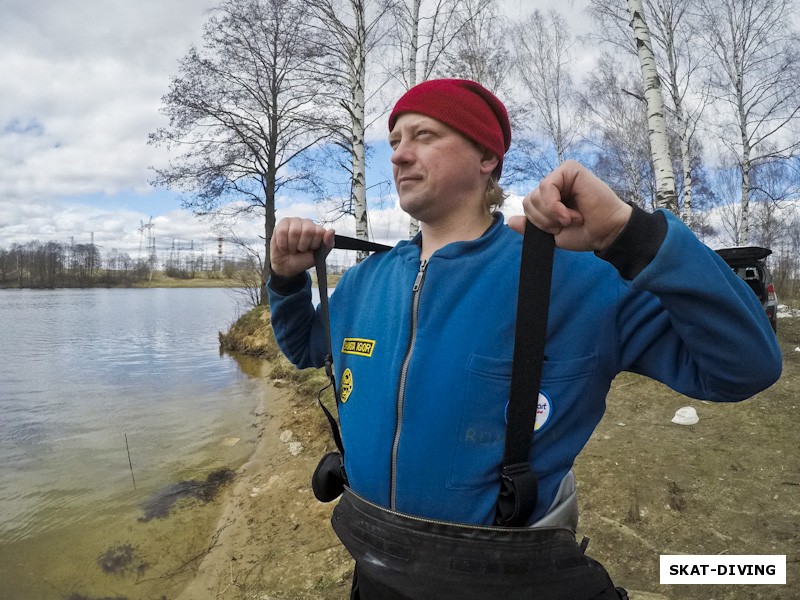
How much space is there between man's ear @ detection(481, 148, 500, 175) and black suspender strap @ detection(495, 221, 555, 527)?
1.67 ft

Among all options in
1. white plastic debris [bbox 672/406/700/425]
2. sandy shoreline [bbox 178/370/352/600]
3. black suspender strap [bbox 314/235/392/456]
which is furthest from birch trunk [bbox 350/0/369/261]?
black suspender strap [bbox 314/235/392/456]

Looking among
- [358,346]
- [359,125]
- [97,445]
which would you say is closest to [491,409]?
[358,346]

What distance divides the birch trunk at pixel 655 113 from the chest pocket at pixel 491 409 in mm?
7427

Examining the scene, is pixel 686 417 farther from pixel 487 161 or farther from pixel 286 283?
pixel 286 283

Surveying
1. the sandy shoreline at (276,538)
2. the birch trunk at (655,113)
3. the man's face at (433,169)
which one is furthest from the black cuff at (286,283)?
the birch trunk at (655,113)

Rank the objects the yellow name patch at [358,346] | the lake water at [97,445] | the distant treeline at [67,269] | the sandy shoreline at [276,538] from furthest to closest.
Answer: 1. the distant treeline at [67,269]
2. the lake water at [97,445]
3. the sandy shoreline at [276,538]
4. the yellow name patch at [358,346]

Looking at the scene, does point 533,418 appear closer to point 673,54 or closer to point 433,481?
point 433,481

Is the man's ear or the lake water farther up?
the man's ear

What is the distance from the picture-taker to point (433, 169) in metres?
1.39

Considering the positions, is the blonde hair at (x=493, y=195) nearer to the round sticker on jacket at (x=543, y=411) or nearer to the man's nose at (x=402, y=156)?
the man's nose at (x=402, y=156)

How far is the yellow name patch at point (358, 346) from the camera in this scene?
4.39ft

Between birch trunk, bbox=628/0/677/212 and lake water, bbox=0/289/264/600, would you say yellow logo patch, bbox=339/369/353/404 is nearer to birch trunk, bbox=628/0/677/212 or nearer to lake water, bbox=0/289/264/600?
lake water, bbox=0/289/264/600

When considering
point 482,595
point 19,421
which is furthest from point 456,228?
point 19,421

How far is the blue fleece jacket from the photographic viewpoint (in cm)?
91
